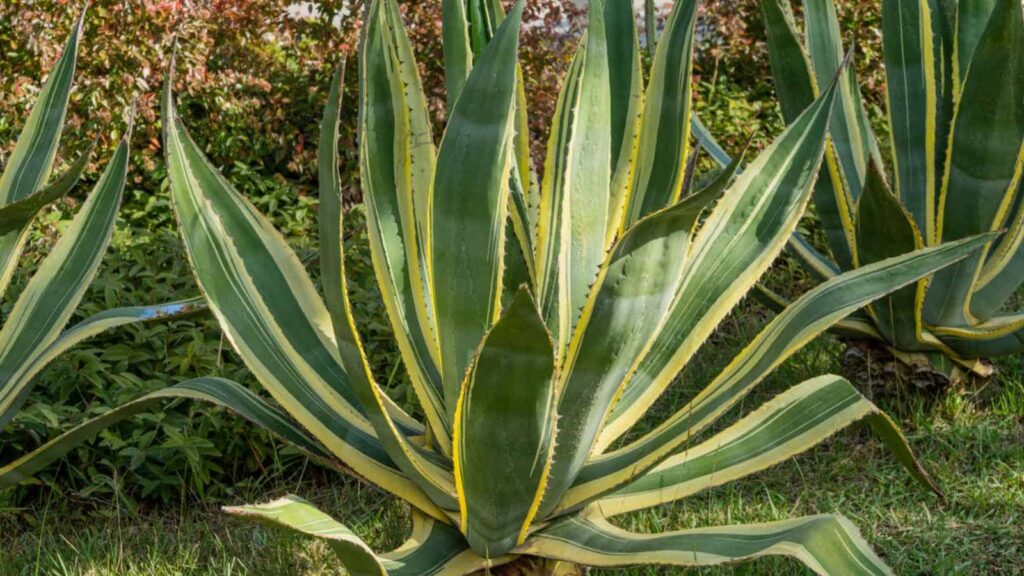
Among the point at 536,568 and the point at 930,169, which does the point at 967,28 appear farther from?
the point at 536,568

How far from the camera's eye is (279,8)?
5.12 m

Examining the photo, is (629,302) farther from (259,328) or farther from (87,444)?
(87,444)

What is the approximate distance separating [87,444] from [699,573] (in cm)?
171

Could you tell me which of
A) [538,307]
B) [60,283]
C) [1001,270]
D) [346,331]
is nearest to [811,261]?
[1001,270]

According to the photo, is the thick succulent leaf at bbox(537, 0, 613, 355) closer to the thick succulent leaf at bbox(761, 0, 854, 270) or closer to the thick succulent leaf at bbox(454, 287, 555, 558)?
the thick succulent leaf at bbox(454, 287, 555, 558)

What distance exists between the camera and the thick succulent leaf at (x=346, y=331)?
6.25ft

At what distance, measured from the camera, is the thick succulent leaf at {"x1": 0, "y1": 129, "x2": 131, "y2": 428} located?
8.35ft

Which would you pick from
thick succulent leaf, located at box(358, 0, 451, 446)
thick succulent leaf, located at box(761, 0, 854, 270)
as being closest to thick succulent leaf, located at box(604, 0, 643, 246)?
thick succulent leaf, located at box(358, 0, 451, 446)

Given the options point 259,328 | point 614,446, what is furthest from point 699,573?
point 259,328

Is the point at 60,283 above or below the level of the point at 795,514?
above

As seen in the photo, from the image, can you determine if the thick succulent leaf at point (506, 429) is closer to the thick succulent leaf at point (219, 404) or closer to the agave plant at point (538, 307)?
the agave plant at point (538, 307)

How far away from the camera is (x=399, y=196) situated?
236cm

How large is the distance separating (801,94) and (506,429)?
5.78 feet

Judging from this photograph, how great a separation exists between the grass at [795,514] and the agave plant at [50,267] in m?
0.50
